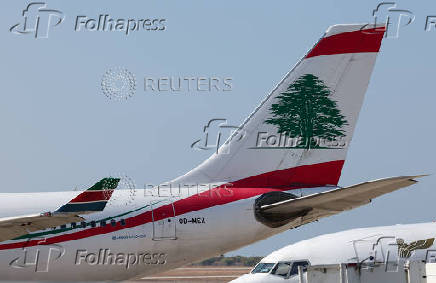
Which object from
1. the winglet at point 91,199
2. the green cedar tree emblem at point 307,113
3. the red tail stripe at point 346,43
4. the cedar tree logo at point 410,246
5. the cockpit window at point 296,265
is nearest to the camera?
the winglet at point 91,199

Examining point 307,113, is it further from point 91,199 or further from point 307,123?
point 91,199

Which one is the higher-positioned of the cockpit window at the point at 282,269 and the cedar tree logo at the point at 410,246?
the cedar tree logo at the point at 410,246

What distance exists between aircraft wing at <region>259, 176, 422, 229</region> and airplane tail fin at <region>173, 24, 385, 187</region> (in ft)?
6.67

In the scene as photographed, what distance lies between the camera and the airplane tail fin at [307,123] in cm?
2678

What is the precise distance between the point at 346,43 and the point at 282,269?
7.86 meters

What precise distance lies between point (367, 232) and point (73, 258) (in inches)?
410

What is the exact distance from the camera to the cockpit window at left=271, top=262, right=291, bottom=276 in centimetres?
2672

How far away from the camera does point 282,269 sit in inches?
1056

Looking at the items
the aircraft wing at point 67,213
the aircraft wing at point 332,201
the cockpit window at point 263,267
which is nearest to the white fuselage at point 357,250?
the cockpit window at point 263,267

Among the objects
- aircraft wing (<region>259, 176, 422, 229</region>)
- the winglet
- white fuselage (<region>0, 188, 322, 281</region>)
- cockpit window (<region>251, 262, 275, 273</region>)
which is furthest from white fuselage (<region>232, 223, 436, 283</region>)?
the winglet

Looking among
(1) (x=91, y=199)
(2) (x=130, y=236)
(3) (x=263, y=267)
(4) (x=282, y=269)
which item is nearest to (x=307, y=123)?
(4) (x=282, y=269)

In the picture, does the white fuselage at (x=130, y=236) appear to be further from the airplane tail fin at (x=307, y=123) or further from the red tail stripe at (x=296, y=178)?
the airplane tail fin at (x=307, y=123)

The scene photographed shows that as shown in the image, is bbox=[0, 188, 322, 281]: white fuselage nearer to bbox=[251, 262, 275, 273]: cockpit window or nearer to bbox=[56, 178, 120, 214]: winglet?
bbox=[251, 262, 275, 273]: cockpit window

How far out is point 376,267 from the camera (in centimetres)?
2161
